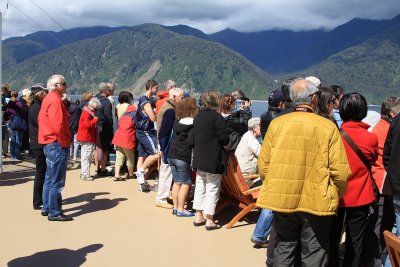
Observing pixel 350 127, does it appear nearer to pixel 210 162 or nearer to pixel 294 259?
pixel 294 259

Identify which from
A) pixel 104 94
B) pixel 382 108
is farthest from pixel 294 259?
pixel 104 94

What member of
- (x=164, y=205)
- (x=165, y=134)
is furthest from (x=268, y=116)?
(x=164, y=205)

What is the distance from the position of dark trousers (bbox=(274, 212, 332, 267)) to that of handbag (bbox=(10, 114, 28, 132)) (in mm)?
7978

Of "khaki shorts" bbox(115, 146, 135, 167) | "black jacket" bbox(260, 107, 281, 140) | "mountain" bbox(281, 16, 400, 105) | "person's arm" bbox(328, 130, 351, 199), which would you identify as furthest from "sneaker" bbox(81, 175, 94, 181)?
"mountain" bbox(281, 16, 400, 105)

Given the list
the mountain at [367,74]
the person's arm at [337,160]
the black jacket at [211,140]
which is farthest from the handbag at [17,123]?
the mountain at [367,74]

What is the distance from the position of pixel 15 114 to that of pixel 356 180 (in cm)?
823

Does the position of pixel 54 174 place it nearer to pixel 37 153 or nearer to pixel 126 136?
pixel 37 153

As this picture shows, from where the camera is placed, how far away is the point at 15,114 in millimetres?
9625

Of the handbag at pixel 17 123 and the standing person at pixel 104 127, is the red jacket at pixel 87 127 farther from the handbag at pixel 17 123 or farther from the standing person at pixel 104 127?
the handbag at pixel 17 123

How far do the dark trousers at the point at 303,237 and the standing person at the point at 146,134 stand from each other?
3973 millimetres

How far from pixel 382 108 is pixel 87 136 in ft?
17.3

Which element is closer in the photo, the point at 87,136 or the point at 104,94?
the point at 87,136

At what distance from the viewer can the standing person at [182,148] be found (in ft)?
17.8

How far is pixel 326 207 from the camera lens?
288 cm
